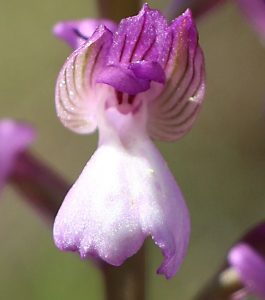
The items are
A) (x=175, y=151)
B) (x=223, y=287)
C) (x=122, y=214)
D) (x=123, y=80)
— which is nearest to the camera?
(x=122, y=214)

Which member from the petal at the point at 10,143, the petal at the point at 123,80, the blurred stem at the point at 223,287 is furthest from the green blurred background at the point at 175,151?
the petal at the point at 123,80

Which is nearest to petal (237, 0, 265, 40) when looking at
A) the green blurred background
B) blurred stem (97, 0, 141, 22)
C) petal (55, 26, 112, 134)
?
blurred stem (97, 0, 141, 22)

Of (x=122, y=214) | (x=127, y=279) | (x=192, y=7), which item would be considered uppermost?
(x=192, y=7)

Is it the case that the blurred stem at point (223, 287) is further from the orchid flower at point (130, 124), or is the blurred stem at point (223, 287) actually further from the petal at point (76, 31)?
the petal at point (76, 31)

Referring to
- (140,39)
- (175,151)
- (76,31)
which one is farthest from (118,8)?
(175,151)

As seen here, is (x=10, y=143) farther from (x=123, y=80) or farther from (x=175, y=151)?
(x=175, y=151)

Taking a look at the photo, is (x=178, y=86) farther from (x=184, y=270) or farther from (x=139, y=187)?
(x=184, y=270)

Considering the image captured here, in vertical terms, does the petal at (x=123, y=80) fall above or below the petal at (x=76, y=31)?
below
